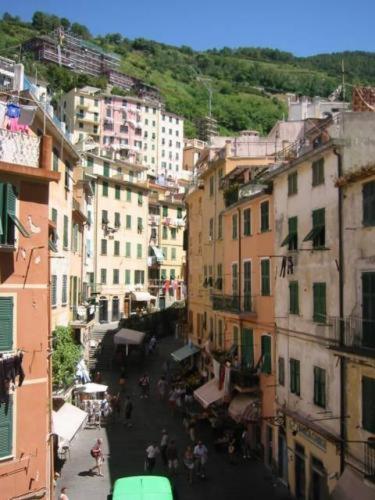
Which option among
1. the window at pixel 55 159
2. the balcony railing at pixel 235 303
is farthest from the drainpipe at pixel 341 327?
the window at pixel 55 159

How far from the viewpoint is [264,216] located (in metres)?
30.1

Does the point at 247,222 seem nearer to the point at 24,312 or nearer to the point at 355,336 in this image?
the point at 355,336

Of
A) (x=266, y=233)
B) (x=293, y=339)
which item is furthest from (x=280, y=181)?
(x=293, y=339)

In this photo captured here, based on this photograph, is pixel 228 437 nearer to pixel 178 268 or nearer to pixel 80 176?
pixel 80 176

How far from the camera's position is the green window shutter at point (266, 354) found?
2875 centimetres

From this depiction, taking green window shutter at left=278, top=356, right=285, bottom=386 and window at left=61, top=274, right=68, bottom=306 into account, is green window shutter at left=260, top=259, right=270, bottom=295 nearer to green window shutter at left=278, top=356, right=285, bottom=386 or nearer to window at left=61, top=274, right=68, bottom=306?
green window shutter at left=278, top=356, right=285, bottom=386

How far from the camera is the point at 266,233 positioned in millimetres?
29719

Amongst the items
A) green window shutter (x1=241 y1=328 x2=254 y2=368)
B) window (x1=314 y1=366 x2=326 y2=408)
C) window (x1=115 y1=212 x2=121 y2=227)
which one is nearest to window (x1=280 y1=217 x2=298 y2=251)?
window (x1=314 y1=366 x2=326 y2=408)

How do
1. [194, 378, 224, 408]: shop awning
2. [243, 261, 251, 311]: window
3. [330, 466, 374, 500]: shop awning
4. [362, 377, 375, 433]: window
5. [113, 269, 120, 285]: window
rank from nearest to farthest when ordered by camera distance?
[330, 466, 374, 500]: shop awning → [362, 377, 375, 433]: window → [243, 261, 251, 311]: window → [194, 378, 224, 408]: shop awning → [113, 269, 120, 285]: window

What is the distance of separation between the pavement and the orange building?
3.18m

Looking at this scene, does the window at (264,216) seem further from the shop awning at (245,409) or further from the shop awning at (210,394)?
the shop awning at (210,394)

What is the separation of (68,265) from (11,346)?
1729 centimetres

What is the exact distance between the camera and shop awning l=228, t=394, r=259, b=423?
29.2 meters

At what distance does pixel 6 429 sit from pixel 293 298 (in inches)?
517
